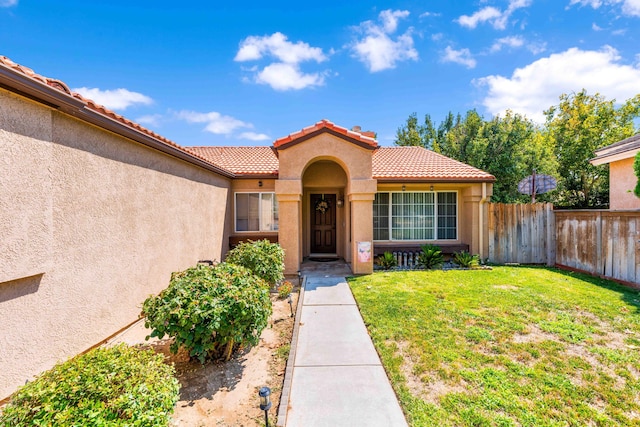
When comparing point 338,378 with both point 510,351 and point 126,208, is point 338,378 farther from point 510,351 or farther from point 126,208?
point 126,208

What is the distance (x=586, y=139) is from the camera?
21453mm

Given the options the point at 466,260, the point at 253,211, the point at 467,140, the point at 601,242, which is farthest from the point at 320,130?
the point at 467,140

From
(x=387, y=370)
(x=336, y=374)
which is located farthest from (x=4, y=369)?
(x=387, y=370)

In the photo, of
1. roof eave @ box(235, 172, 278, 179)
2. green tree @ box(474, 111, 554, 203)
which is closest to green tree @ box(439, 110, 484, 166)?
green tree @ box(474, 111, 554, 203)

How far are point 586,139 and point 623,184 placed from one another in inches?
576

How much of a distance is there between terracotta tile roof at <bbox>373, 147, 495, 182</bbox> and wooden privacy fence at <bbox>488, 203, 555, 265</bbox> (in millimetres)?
1772

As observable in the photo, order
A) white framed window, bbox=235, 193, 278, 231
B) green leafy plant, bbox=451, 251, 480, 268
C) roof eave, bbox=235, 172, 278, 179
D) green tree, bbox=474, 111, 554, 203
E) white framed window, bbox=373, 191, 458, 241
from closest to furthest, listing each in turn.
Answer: green leafy plant, bbox=451, 251, 480, 268
roof eave, bbox=235, 172, 278, 179
white framed window, bbox=235, 193, 278, 231
white framed window, bbox=373, 191, 458, 241
green tree, bbox=474, 111, 554, 203

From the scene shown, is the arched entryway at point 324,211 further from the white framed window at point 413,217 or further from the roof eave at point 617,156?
the roof eave at point 617,156

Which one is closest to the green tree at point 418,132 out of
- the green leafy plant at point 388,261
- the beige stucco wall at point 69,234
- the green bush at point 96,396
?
the green leafy plant at point 388,261

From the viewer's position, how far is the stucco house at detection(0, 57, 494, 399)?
348 cm

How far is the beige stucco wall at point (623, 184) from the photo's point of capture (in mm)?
10430

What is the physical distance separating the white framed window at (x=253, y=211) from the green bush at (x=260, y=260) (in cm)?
399

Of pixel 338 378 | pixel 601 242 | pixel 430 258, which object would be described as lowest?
pixel 338 378

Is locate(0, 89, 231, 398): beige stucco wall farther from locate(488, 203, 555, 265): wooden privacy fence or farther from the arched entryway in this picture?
locate(488, 203, 555, 265): wooden privacy fence
